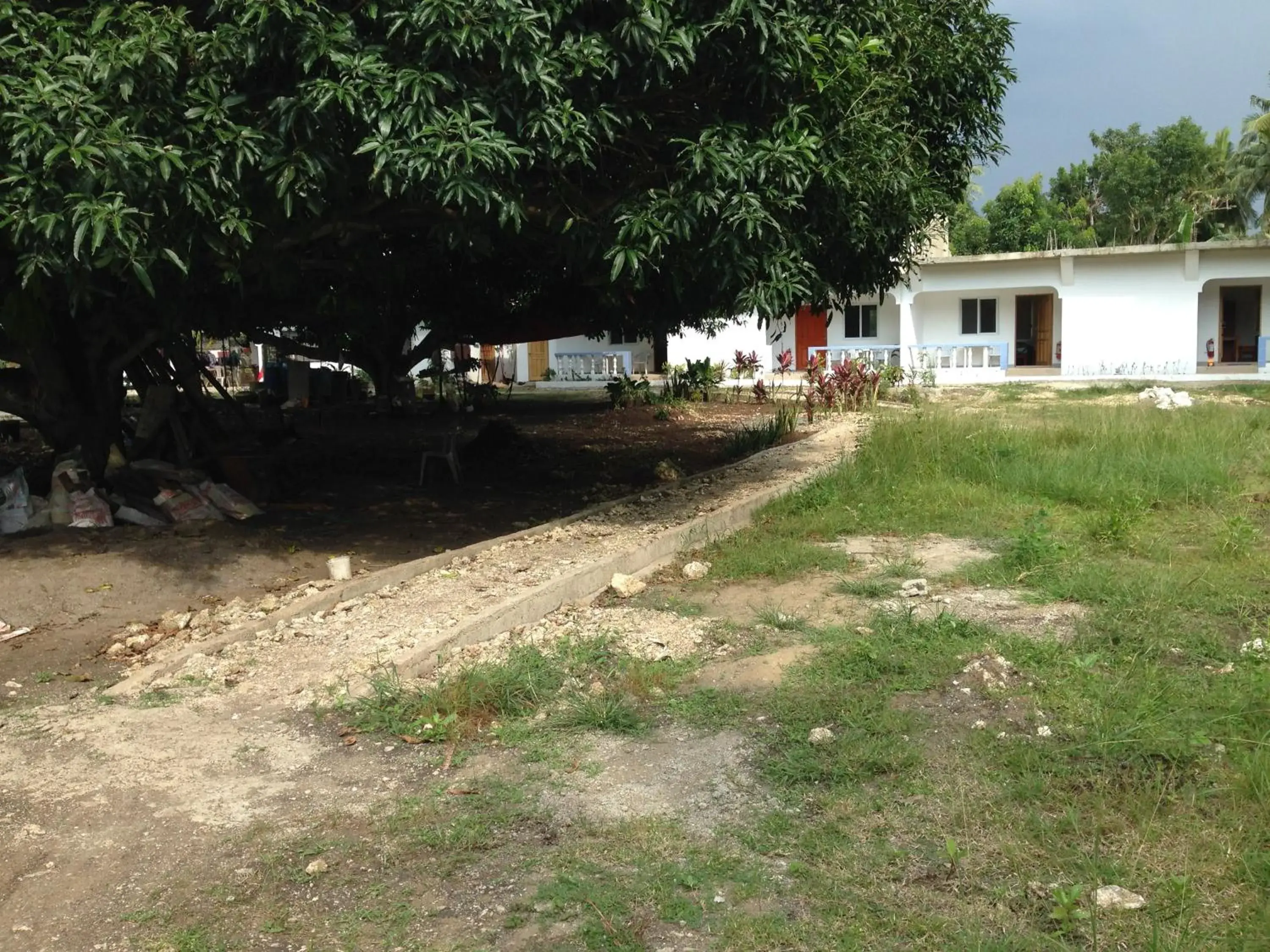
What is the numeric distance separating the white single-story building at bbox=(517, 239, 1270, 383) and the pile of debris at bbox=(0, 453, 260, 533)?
51.6ft

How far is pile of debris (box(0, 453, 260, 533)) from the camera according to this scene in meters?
8.84

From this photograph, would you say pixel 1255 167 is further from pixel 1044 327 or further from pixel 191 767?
pixel 191 767

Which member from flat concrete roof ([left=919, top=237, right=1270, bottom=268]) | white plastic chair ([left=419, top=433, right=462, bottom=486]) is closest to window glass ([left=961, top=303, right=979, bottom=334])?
flat concrete roof ([left=919, top=237, right=1270, bottom=268])

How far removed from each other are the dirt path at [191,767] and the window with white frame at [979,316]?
23.3m

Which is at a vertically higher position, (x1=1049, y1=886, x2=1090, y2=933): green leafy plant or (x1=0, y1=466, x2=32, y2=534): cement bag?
(x1=0, y1=466, x2=32, y2=534): cement bag

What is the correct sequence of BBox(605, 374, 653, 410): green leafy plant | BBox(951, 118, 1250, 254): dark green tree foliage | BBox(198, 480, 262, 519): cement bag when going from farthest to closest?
BBox(951, 118, 1250, 254): dark green tree foliage → BBox(605, 374, 653, 410): green leafy plant → BBox(198, 480, 262, 519): cement bag

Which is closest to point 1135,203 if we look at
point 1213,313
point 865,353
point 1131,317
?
point 1213,313

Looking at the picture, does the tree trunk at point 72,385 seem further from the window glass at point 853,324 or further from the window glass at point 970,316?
the window glass at point 970,316

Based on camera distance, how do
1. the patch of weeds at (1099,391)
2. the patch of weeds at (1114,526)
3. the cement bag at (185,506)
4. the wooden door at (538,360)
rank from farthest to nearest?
1. the wooden door at (538,360)
2. the patch of weeds at (1099,391)
3. the cement bag at (185,506)
4. the patch of weeds at (1114,526)

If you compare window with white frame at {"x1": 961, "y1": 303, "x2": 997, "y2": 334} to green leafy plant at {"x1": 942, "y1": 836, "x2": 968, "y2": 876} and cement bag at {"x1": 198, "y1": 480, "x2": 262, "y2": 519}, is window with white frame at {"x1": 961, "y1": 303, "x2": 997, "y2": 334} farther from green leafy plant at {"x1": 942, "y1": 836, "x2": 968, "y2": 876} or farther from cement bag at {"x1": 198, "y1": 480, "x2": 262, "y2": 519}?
green leafy plant at {"x1": 942, "y1": 836, "x2": 968, "y2": 876}

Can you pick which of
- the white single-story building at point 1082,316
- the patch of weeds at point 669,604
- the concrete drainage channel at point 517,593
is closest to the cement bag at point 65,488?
the concrete drainage channel at point 517,593

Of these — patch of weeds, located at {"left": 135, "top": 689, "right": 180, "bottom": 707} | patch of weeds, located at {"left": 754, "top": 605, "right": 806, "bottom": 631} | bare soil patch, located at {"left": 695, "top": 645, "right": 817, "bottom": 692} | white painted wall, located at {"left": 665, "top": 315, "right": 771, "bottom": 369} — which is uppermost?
white painted wall, located at {"left": 665, "top": 315, "right": 771, "bottom": 369}

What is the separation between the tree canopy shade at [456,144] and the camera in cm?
598

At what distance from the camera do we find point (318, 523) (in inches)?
370
